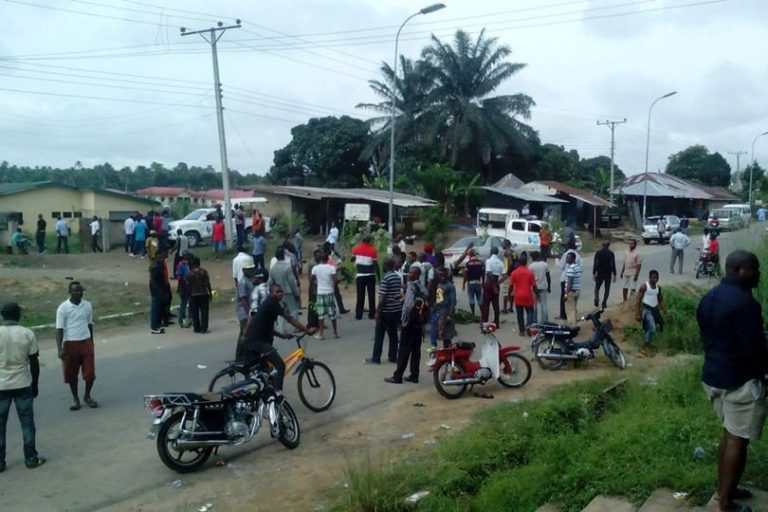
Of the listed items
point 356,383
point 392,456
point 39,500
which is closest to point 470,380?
point 356,383

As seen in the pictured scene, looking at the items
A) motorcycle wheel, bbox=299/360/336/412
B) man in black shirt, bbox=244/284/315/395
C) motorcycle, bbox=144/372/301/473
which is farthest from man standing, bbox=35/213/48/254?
motorcycle, bbox=144/372/301/473

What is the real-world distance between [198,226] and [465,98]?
25296 mm

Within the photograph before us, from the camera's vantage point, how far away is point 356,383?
35.9ft

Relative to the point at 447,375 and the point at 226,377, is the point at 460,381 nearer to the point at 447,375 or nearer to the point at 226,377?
the point at 447,375

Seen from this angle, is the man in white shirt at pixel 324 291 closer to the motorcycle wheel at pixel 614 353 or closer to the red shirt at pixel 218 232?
the motorcycle wheel at pixel 614 353

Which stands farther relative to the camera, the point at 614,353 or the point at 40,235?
the point at 40,235

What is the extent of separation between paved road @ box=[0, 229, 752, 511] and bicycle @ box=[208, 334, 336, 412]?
17 centimetres

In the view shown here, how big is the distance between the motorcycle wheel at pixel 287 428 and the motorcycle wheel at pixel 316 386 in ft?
3.74

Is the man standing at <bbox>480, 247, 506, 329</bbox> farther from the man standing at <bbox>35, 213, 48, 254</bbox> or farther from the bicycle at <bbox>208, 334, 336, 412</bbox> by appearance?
the man standing at <bbox>35, 213, 48, 254</bbox>

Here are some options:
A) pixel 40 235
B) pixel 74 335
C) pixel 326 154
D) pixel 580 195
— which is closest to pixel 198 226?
pixel 40 235

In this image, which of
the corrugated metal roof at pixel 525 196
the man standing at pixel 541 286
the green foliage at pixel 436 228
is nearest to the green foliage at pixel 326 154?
the corrugated metal roof at pixel 525 196

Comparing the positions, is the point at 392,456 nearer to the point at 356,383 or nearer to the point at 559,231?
the point at 356,383

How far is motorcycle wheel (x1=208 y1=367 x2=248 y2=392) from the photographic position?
29.2 ft

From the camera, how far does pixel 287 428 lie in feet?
26.6
